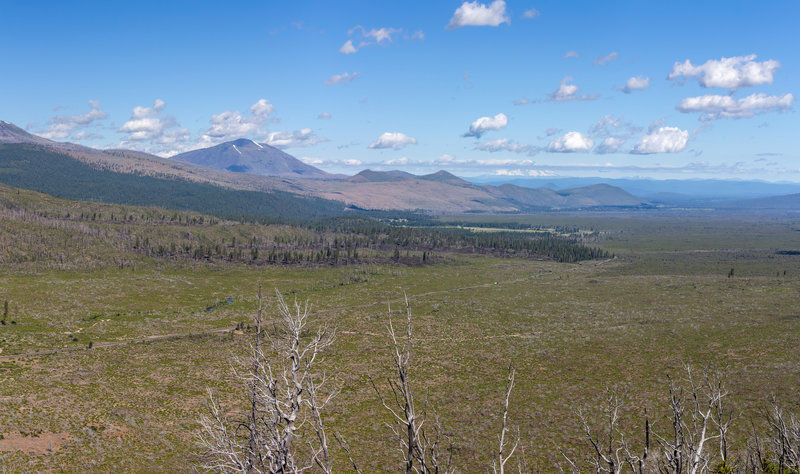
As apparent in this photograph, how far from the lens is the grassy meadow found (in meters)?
40.6

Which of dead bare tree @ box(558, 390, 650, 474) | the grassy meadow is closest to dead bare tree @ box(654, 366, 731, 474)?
dead bare tree @ box(558, 390, 650, 474)

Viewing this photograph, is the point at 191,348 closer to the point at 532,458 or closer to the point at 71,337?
the point at 71,337

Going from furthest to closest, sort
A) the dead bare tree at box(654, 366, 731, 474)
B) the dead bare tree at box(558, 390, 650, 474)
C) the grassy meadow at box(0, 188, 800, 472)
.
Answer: the grassy meadow at box(0, 188, 800, 472) → the dead bare tree at box(654, 366, 731, 474) → the dead bare tree at box(558, 390, 650, 474)

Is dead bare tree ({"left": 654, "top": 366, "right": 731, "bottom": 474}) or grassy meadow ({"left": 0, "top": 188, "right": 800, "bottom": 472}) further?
grassy meadow ({"left": 0, "top": 188, "right": 800, "bottom": 472})

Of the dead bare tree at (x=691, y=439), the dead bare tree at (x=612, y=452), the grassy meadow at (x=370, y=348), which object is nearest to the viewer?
the dead bare tree at (x=612, y=452)

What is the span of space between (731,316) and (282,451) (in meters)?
94.5

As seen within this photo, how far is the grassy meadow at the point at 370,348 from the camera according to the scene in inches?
1597

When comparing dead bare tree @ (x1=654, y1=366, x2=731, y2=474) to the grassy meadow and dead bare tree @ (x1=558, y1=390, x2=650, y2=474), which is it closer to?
dead bare tree @ (x1=558, y1=390, x2=650, y2=474)

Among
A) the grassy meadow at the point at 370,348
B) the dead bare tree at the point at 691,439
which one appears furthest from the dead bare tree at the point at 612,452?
the grassy meadow at the point at 370,348

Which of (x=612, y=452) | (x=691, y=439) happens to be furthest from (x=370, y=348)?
(x=691, y=439)

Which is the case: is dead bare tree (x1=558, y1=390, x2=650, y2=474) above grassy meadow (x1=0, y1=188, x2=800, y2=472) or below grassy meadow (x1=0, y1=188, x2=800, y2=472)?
above

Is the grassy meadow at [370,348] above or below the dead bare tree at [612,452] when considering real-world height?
below

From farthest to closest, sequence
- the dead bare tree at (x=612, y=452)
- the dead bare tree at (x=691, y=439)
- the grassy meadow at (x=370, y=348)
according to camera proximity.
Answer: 1. the grassy meadow at (x=370, y=348)
2. the dead bare tree at (x=691, y=439)
3. the dead bare tree at (x=612, y=452)

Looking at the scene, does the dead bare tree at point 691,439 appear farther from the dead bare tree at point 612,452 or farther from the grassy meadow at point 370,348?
the grassy meadow at point 370,348
